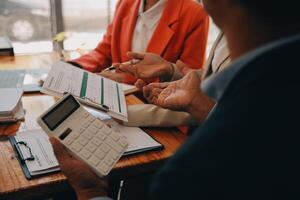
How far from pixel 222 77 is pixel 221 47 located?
602mm

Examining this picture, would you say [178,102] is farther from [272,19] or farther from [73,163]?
[272,19]

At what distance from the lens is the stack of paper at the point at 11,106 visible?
3.29 feet

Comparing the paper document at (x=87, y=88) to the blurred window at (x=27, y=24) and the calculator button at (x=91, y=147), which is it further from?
the blurred window at (x=27, y=24)

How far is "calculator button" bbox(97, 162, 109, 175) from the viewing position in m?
0.75

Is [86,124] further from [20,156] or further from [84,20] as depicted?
[84,20]

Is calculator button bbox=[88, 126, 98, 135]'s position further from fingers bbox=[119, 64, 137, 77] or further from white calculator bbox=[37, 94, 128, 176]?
fingers bbox=[119, 64, 137, 77]

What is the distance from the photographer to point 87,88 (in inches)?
41.7

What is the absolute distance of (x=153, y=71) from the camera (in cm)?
129

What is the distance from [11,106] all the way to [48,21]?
56.5 inches

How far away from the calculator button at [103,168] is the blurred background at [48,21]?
1.58m

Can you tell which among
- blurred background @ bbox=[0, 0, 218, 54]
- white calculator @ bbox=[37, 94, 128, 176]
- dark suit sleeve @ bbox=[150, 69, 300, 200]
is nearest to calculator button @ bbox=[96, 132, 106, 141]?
white calculator @ bbox=[37, 94, 128, 176]

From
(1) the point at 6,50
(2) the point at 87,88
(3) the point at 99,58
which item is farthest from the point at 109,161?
(1) the point at 6,50

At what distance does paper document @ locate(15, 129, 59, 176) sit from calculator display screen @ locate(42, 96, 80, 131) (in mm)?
108

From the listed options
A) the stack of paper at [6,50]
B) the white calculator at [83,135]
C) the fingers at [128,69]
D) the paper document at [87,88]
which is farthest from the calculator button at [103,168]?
the stack of paper at [6,50]
